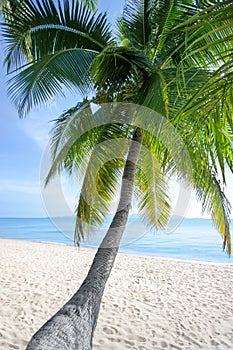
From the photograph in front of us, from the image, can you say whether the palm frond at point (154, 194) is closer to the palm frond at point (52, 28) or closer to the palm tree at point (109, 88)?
the palm tree at point (109, 88)

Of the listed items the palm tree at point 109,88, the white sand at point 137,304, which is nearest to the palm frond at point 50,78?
the palm tree at point 109,88

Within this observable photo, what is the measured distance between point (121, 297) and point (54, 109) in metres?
3.19

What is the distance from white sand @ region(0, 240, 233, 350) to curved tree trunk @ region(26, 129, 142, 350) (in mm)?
1077

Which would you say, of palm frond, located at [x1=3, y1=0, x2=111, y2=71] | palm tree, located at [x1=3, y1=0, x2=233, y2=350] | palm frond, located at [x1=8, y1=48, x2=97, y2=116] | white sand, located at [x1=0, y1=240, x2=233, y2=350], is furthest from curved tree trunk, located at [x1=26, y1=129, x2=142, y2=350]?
palm frond, located at [x1=3, y1=0, x2=111, y2=71]

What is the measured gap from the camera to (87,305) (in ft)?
8.54

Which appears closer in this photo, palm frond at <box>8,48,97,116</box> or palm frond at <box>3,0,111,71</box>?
palm frond at <box>8,48,97,116</box>

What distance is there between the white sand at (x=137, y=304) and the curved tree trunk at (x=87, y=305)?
108cm

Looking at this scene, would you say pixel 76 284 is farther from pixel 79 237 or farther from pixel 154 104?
pixel 154 104

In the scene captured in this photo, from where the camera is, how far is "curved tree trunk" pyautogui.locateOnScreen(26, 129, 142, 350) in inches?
86.7

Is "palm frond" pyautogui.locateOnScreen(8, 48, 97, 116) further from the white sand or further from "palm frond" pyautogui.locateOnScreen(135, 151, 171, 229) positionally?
the white sand

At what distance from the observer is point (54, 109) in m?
4.10

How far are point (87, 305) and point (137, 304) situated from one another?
238cm

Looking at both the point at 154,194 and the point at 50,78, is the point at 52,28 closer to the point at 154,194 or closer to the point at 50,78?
the point at 50,78

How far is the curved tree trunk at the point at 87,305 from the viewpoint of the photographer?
2203 mm
